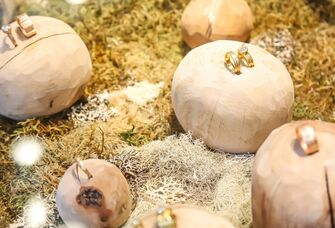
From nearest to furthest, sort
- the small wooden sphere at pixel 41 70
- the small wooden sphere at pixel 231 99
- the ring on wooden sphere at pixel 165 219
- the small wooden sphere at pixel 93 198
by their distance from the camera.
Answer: the ring on wooden sphere at pixel 165 219, the small wooden sphere at pixel 93 198, the small wooden sphere at pixel 231 99, the small wooden sphere at pixel 41 70

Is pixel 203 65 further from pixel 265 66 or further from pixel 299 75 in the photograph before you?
pixel 299 75

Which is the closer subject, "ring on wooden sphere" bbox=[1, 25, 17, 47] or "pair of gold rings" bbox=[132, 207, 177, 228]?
"pair of gold rings" bbox=[132, 207, 177, 228]

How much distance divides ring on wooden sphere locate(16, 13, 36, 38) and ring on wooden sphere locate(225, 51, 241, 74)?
0.59m

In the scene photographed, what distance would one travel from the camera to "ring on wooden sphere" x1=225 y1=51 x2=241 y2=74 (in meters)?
1.53

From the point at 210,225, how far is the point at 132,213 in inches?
15.2

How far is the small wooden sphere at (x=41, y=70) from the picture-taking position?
5.41 feet

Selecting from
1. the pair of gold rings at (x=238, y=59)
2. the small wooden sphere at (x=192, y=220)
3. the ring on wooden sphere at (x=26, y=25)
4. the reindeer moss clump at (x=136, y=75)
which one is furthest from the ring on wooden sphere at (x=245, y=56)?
the ring on wooden sphere at (x=26, y=25)

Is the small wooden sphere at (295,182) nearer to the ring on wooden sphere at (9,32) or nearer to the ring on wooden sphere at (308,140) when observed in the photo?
the ring on wooden sphere at (308,140)

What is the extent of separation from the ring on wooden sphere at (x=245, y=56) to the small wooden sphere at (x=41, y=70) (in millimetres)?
516

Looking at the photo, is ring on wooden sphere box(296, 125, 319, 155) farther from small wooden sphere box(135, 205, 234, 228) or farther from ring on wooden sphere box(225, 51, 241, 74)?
ring on wooden sphere box(225, 51, 241, 74)

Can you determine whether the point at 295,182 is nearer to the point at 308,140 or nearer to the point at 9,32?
the point at 308,140

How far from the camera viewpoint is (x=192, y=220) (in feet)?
3.82

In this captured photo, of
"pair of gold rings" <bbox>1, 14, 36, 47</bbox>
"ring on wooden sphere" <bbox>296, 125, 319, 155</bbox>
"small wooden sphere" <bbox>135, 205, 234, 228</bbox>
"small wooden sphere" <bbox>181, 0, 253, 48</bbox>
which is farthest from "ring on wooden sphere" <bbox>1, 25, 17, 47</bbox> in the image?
"ring on wooden sphere" <bbox>296, 125, 319, 155</bbox>

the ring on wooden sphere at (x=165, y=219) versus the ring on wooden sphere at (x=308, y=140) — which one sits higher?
the ring on wooden sphere at (x=308, y=140)
